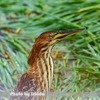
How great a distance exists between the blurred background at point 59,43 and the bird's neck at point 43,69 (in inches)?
4.0

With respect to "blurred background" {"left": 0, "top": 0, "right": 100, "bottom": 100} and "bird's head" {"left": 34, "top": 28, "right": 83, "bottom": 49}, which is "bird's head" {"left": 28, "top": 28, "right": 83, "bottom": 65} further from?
"blurred background" {"left": 0, "top": 0, "right": 100, "bottom": 100}

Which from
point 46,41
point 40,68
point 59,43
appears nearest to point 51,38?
point 46,41

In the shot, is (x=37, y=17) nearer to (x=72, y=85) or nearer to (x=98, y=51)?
(x=98, y=51)

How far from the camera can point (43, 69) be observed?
7.40ft

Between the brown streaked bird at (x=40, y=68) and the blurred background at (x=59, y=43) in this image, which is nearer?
the brown streaked bird at (x=40, y=68)

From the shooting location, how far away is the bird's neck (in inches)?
87.9

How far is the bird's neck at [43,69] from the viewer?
223 centimetres

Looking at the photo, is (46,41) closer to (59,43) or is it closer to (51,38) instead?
(51,38)

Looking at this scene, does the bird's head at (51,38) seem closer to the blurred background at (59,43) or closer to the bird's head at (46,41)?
the bird's head at (46,41)

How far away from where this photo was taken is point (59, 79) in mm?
2525

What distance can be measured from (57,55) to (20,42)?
0.26 m

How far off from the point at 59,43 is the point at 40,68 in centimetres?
61

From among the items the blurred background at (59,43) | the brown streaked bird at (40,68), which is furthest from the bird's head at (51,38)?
the blurred background at (59,43)

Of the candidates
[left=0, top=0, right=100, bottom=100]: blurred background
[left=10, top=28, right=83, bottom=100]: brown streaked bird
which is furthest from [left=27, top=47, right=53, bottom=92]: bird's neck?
[left=0, top=0, right=100, bottom=100]: blurred background
